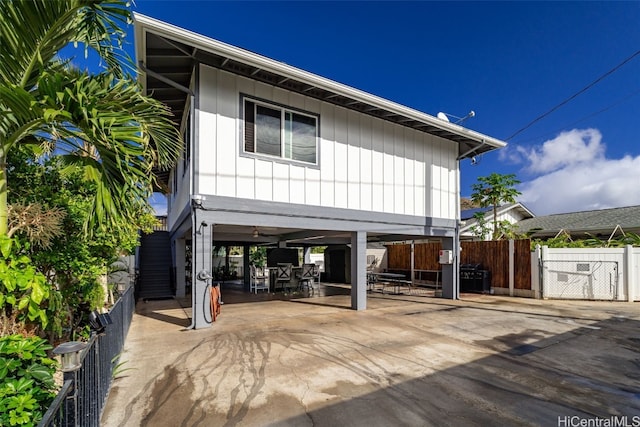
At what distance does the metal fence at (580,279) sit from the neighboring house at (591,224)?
7.09 meters

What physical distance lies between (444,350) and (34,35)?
20.5ft

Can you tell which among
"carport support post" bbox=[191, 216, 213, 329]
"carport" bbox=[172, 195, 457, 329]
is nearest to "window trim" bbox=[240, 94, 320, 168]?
"carport" bbox=[172, 195, 457, 329]

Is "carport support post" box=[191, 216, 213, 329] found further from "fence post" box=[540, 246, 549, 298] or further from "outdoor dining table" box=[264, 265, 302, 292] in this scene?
"fence post" box=[540, 246, 549, 298]

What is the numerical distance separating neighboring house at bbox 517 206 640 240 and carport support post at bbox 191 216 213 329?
62.9 ft

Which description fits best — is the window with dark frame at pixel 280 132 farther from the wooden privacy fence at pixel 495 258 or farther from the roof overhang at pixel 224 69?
the wooden privacy fence at pixel 495 258

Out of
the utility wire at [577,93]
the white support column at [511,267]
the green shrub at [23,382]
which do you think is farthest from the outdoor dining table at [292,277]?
the green shrub at [23,382]

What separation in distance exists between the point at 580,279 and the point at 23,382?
46.6ft

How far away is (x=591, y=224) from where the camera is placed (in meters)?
19.2

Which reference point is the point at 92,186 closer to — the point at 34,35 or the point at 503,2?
the point at 34,35

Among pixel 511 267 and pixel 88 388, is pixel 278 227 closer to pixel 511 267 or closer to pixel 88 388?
pixel 88 388

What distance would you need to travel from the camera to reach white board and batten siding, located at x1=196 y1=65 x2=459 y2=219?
682 cm

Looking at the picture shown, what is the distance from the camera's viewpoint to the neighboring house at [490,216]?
20422 millimetres

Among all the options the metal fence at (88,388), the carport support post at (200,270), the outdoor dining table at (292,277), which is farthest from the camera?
the outdoor dining table at (292,277)

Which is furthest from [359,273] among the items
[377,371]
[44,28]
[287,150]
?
[44,28]
